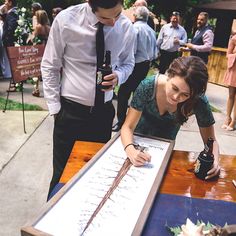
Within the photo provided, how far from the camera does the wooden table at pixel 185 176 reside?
59.6 inches

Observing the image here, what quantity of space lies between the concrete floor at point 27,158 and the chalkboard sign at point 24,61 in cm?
75

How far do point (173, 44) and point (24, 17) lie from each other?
348 centimetres

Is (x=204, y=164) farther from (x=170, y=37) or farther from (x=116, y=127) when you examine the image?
(x=170, y=37)

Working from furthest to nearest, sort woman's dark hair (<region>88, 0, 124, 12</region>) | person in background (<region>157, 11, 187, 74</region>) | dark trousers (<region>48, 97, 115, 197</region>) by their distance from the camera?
person in background (<region>157, 11, 187, 74</region>) < dark trousers (<region>48, 97, 115, 197</region>) < woman's dark hair (<region>88, 0, 124, 12</region>)

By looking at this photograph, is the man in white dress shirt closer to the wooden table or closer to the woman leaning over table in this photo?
the woman leaning over table

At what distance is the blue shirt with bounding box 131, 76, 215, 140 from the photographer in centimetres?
206

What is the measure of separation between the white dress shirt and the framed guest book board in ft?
1.89

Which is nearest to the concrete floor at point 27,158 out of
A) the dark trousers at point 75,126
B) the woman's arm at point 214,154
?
the dark trousers at point 75,126

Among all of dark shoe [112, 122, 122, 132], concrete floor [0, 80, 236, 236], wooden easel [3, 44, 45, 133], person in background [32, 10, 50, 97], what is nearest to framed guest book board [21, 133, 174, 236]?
concrete floor [0, 80, 236, 236]

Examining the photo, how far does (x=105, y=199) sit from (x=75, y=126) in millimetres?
972

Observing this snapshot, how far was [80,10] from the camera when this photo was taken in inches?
80.7

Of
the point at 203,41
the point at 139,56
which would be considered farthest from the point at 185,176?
the point at 203,41

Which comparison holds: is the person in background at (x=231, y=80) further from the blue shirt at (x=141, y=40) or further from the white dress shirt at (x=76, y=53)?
the white dress shirt at (x=76, y=53)

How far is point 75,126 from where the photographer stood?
221 centimetres
